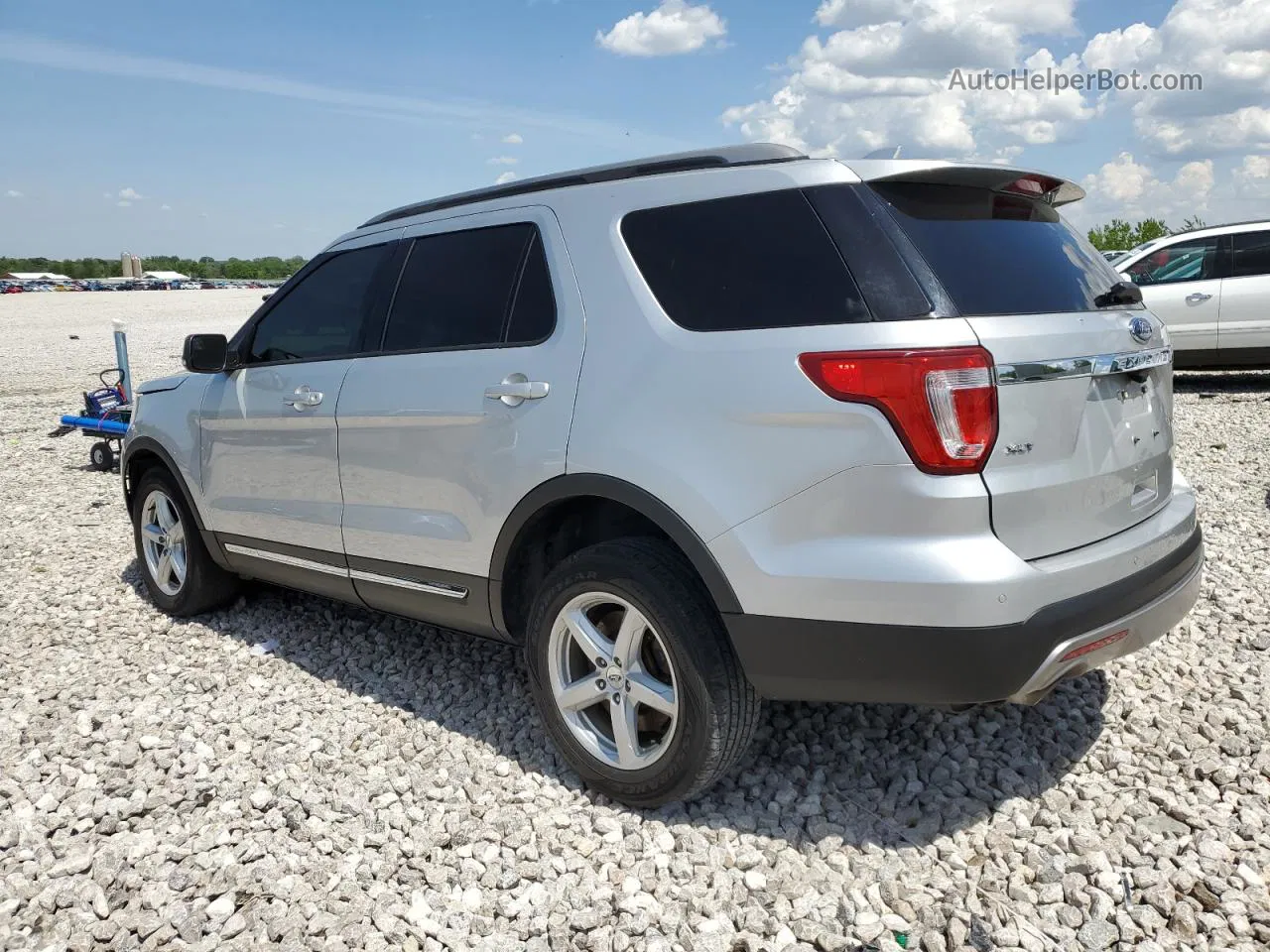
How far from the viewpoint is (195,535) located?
5.10m

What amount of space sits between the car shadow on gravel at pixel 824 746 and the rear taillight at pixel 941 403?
1251mm

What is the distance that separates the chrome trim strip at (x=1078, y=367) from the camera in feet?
8.29

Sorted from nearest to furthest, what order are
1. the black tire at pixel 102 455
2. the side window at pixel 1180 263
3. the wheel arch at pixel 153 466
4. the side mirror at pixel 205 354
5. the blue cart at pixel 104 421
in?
the side mirror at pixel 205 354 → the wheel arch at pixel 153 466 → the blue cart at pixel 104 421 → the black tire at pixel 102 455 → the side window at pixel 1180 263

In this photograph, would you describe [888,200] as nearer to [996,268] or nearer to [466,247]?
[996,268]

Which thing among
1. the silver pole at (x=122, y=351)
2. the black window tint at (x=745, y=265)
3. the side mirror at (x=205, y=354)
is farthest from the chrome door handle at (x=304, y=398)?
the silver pole at (x=122, y=351)

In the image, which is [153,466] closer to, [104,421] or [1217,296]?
[104,421]

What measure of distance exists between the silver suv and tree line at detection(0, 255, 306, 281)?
14781cm

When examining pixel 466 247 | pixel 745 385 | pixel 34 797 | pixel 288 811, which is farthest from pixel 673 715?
pixel 34 797

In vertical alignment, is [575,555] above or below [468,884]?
above

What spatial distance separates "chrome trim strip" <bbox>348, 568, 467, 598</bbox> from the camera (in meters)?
3.64

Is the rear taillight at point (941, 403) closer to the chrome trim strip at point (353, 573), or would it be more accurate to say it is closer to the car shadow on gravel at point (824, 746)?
the car shadow on gravel at point (824, 746)

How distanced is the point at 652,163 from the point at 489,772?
2152mm

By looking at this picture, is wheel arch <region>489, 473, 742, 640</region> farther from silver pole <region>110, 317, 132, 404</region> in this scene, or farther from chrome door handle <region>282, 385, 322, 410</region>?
silver pole <region>110, 317, 132, 404</region>

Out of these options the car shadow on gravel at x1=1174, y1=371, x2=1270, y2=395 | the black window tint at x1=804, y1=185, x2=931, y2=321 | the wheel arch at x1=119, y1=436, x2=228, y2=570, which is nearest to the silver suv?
the black window tint at x1=804, y1=185, x2=931, y2=321
